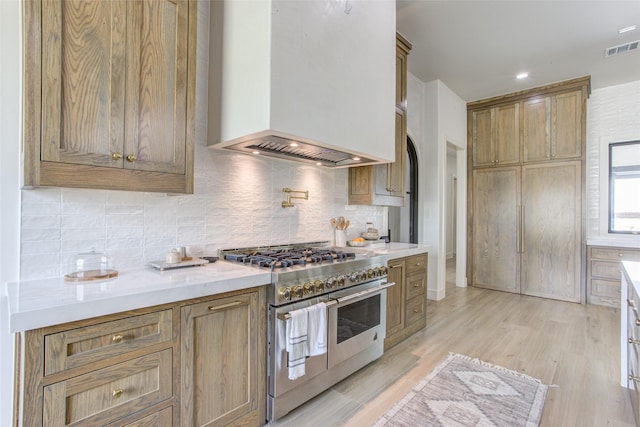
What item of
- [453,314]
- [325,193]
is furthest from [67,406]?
[453,314]

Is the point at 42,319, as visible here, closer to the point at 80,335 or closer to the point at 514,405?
the point at 80,335

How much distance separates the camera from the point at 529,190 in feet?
15.7

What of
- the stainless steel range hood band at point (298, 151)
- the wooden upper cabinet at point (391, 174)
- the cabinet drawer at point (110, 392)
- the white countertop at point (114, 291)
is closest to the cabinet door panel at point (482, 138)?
the wooden upper cabinet at point (391, 174)

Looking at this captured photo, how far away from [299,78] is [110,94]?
0.97m

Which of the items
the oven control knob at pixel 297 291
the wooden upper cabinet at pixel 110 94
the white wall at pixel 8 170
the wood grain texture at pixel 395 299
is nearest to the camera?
the wooden upper cabinet at pixel 110 94

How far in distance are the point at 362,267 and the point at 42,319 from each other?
1.85 metres

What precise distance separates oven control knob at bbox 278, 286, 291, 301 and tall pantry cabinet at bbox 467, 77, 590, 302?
4.48 m

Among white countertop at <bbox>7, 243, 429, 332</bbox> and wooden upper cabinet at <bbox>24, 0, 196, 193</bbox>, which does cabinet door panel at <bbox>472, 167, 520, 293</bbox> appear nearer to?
white countertop at <bbox>7, 243, 429, 332</bbox>

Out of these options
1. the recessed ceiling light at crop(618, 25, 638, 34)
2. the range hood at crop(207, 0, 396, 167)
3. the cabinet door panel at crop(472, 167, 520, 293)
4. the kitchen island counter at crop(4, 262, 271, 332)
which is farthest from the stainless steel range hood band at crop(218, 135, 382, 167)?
the cabinet door panel at crop(472, 167, 520, 293)

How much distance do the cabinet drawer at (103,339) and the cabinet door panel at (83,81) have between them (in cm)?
74

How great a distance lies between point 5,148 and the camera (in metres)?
1.41

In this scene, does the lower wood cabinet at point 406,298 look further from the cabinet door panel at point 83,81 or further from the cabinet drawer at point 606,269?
the cabinet drawer at point 606,269

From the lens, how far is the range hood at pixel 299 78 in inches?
66.9

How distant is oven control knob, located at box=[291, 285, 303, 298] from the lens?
183 cm
